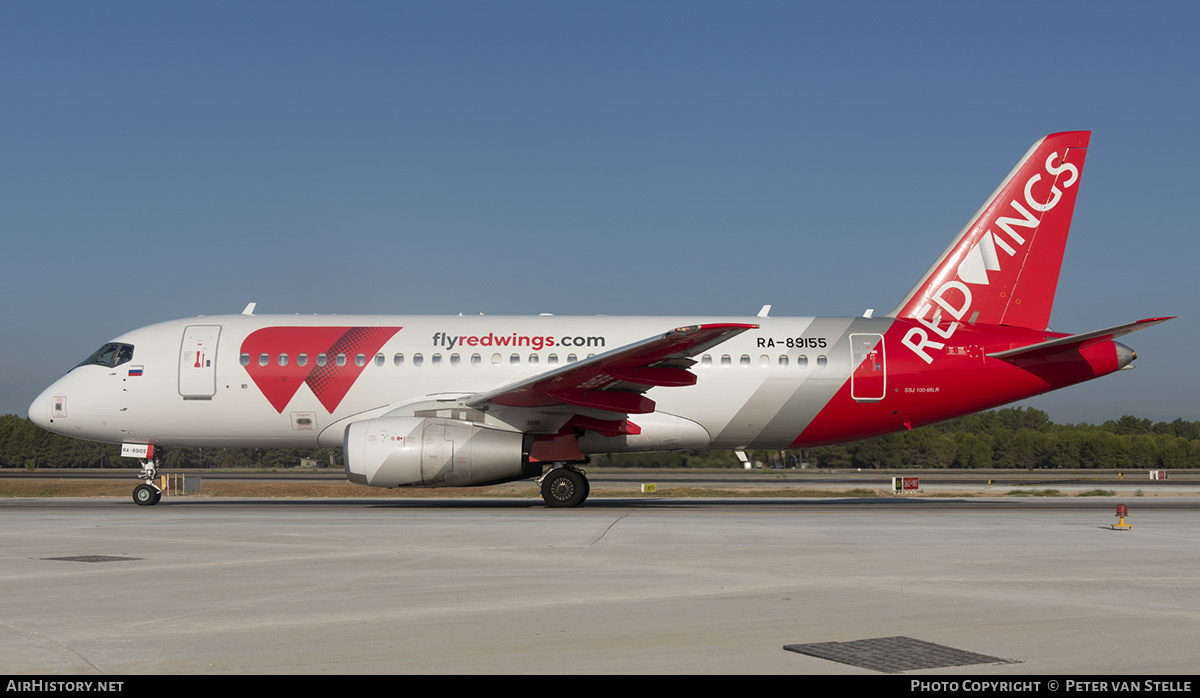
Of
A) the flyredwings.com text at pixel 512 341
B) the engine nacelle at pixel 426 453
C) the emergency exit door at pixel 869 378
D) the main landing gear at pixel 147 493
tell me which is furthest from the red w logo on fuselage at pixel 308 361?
the emergency exit door at pixel 869 378

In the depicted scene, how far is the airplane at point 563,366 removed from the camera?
2147 cm

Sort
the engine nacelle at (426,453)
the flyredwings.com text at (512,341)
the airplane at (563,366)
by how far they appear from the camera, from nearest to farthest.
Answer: the engine nacelle at (426,453) < the airplane at (563,366) < the flyredwings.com text at (512,341)

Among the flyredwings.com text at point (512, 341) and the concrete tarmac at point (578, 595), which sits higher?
the flyredwings.com text at point (512, 341)

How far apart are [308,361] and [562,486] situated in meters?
6.21

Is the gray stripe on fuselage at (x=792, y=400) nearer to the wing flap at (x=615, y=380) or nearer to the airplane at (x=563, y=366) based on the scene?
the airplane at (x=563, y=366)

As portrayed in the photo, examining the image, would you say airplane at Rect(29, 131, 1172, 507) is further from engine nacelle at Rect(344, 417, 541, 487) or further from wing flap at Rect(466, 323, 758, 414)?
engine nacelle at Rect(344, 417, 541, 487)

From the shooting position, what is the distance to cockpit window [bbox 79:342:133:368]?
22109 millimetres

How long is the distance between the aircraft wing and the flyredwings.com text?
172 cm

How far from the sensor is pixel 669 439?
70.2 feet

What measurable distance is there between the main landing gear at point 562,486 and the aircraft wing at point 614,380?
3.70 feet

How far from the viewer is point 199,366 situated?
71.6ft

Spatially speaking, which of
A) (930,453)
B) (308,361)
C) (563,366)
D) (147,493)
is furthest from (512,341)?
(930,453)
